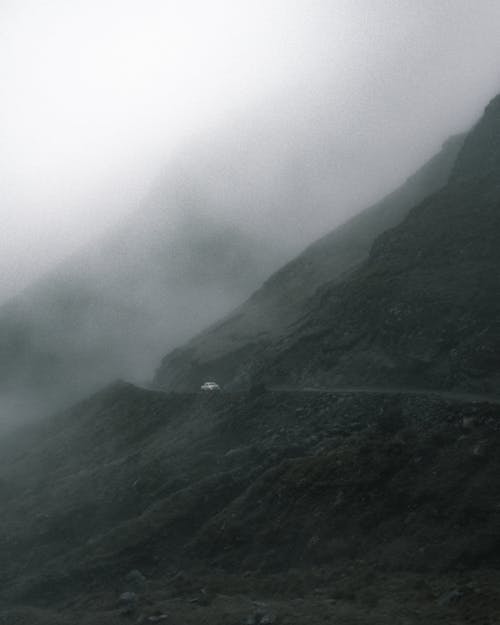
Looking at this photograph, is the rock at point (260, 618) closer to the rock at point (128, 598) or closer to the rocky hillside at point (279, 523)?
the rocky hillside at point (279, 523)

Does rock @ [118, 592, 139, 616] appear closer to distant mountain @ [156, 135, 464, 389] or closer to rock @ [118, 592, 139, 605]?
rock @ [118, 592, 139, 605]

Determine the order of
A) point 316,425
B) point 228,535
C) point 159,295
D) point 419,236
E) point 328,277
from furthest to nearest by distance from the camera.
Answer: point 159,295, point 328,277, point 419,236, point 316,425, point 228,535

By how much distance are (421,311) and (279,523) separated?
2905cm

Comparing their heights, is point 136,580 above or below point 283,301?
below

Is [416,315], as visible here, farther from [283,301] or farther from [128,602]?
[283,301]

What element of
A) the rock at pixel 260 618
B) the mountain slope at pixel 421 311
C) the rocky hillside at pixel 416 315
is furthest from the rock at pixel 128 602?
the rocky hillside at pixel 416 315

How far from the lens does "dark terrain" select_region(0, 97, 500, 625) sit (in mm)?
27422

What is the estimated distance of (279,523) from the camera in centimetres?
3438

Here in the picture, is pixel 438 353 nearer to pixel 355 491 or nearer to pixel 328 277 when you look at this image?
pixel 355 491

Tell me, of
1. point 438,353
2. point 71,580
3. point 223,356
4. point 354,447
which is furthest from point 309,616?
point 223,356

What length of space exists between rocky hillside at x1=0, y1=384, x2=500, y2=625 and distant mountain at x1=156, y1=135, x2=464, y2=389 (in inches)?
856

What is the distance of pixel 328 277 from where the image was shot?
99.8 metres

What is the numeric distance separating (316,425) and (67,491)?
23026 millimetres

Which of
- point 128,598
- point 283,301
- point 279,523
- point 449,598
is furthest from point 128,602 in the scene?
point 283,301
